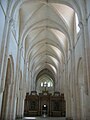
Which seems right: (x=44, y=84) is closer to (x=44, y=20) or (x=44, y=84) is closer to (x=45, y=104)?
(x=45, y=104)

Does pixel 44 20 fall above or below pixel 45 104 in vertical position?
above

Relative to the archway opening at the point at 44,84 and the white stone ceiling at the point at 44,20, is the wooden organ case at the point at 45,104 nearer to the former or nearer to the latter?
the white stone ceiling at the point at 44,20

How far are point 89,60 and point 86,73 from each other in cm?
92

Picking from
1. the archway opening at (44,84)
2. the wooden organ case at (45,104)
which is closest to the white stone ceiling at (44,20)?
the wooden organ case at (45,104)

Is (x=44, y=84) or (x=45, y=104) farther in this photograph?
(x=44, y=84)

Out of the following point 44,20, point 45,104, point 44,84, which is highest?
point 44,20

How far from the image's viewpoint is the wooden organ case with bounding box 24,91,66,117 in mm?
26234

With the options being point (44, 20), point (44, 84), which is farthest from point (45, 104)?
point (44, 84)

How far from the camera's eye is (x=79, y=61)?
1436 cm

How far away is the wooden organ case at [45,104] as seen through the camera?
26234mm

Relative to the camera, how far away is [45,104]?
27.0 m

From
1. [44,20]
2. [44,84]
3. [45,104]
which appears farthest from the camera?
[44,84]

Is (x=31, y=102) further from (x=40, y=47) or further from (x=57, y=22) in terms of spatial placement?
(x=57, y=22)

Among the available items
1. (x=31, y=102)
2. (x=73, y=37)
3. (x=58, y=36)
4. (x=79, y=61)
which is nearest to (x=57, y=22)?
(x=73, y=37)
